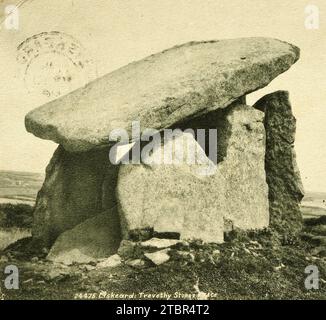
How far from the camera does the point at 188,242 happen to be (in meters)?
7.09

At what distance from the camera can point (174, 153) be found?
7430mm

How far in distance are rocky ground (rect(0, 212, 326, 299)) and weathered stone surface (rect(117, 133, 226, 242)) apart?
268mm

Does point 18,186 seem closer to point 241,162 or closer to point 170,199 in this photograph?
point 170,199

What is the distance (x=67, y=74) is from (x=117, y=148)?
2.15m

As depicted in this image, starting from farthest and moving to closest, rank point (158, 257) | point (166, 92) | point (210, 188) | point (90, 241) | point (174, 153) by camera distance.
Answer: point (90, 241), point (210, 188), point (174, 153), point (166, 92), point (158, 257)

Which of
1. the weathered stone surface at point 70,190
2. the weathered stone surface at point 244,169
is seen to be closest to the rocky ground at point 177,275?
the weathered stone surface at point 244,169

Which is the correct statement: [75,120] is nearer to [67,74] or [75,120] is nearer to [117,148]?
[117,148]

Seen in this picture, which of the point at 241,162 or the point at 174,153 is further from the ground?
the point at 174,153

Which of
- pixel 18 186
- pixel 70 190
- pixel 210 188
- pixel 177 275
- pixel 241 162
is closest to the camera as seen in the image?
pixel 177 275

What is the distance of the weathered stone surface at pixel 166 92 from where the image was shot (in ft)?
23.3

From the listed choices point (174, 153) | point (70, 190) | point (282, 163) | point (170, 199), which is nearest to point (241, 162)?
point (282, 163)

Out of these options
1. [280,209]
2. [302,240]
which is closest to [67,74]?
[280,209]

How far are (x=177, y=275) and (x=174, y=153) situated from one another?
1.78 metres

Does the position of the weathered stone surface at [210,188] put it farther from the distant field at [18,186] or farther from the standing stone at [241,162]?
the distant field at [18,186]
